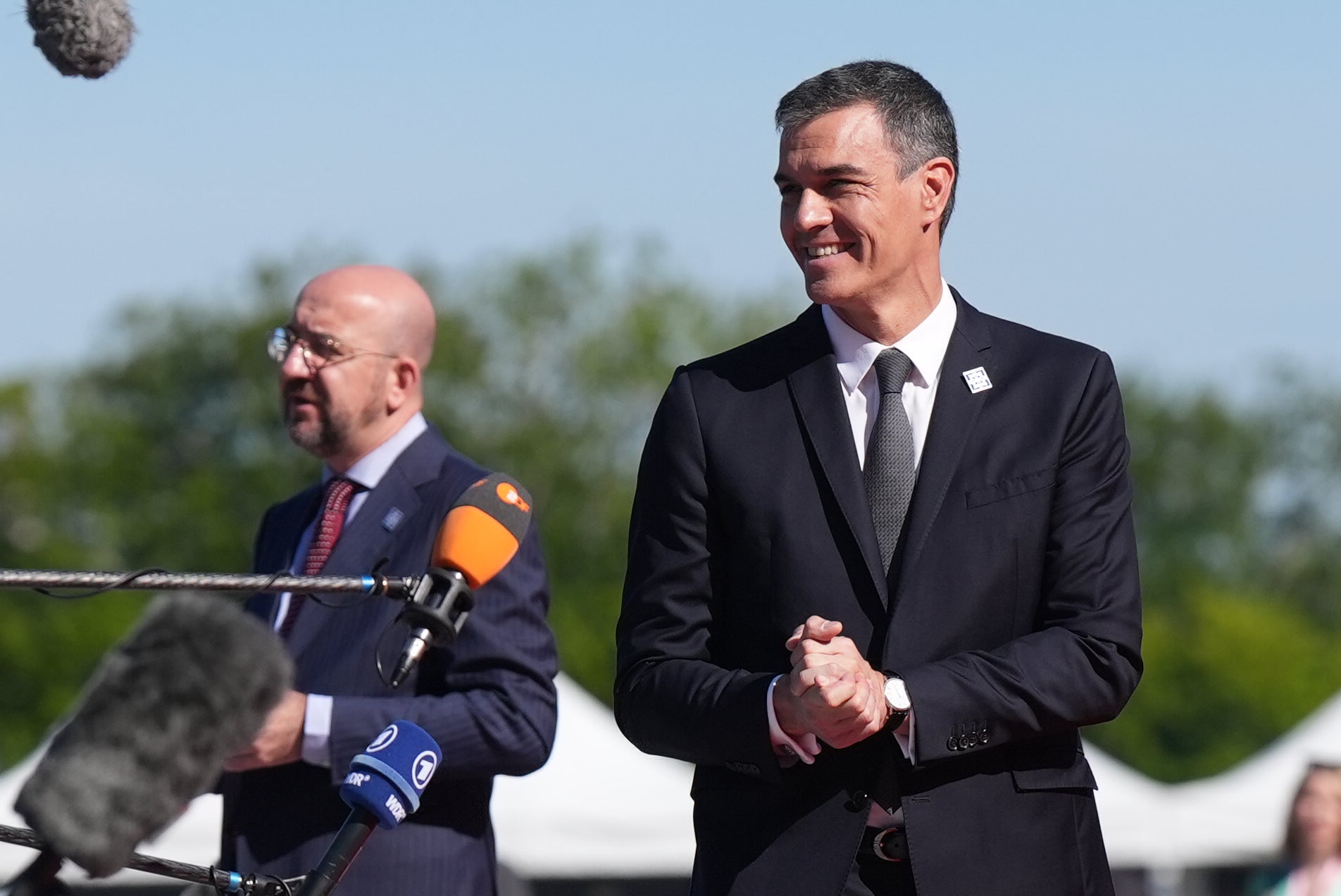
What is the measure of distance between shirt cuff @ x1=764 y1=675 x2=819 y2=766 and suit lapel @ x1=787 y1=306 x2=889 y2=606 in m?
0.31

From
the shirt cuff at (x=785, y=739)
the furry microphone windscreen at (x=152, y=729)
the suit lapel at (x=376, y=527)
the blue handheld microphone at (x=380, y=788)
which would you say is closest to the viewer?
the furry microphone windscreen at (x=152, y=729)

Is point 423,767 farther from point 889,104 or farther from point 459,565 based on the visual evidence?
point 889,104

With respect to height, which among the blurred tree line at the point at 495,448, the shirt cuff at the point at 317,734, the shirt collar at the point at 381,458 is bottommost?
the blurred tree line at the point at 495,448

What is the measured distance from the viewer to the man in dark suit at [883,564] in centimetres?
367

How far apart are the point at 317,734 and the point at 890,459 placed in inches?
65.6

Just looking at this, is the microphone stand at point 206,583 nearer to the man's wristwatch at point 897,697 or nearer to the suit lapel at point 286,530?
the man's wristwatch at point 897,697

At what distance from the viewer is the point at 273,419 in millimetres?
57250

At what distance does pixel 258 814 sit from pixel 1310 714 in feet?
187

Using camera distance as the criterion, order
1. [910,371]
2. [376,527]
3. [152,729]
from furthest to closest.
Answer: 1. [376,527]
2. [910,371]
3. [152,729]

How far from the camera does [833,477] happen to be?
12.6 feet

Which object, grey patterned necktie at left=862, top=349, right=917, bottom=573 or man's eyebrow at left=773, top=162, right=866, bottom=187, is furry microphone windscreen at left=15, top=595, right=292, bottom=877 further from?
man's eyebrow at left=773, top=162, right=866, bottom=187

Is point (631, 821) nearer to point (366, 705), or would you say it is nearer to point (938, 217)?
point (366, 705)

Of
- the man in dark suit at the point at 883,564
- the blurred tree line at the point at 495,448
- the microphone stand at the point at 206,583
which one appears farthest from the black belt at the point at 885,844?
the blurred tree line at the point at 495,448

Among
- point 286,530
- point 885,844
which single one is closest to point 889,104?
point 885,844
